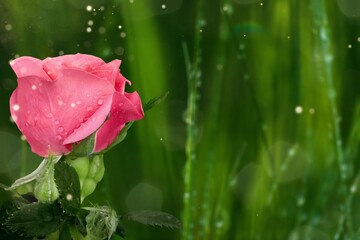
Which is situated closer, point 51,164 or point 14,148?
point 51,164

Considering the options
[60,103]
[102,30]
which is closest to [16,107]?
[60,103]

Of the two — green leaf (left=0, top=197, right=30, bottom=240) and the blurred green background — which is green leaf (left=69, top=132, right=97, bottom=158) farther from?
the blurred green background

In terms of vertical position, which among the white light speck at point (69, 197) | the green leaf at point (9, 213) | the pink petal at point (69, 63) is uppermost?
the pink petal at point (69, 63)

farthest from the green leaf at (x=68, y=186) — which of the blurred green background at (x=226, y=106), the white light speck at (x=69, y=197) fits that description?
the blurred green background at (x=226, y=106)

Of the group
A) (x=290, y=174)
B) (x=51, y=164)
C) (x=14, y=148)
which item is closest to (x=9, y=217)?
(x=51, y=164)

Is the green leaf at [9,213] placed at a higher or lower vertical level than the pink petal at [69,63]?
lower

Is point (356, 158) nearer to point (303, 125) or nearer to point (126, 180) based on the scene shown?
point (303, 125)

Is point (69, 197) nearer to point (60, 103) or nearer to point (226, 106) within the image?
point (60, 103)

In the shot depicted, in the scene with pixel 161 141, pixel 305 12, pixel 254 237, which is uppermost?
pixel 305 12

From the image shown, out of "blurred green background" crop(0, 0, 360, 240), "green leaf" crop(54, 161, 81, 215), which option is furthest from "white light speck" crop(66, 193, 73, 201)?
Answer: "blurred green background" crop(0, 0, 360, 240)

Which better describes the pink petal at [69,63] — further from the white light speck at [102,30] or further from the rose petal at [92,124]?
the white light speck at [102,30]
